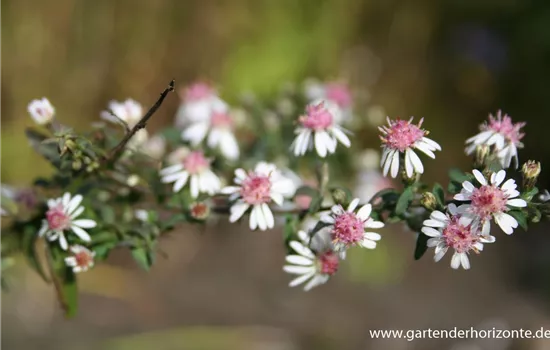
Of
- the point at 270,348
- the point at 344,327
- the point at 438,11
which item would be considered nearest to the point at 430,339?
the point at 344,327

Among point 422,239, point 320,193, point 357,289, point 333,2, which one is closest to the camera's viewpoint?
point 422,239

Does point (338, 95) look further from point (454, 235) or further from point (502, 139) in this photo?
point (454, 235)

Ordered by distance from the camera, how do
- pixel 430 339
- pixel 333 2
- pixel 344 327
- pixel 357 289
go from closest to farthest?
1. pixel 430 339
2. pixel 344 327
3. pixel 357 289
4. pixel 333 2

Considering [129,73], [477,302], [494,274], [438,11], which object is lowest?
[477,302]

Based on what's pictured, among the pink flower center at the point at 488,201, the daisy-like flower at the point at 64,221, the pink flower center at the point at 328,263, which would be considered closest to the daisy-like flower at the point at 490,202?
the pink flower center at the point at 488,201

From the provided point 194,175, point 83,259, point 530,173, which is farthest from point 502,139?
point 83,259

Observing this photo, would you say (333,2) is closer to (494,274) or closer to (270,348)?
(494,274)

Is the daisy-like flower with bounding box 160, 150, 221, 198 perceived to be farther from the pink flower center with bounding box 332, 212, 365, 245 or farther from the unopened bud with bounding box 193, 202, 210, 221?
the pink flower center with bounding box 332, 212, 365, 245

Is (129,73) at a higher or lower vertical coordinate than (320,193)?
higher

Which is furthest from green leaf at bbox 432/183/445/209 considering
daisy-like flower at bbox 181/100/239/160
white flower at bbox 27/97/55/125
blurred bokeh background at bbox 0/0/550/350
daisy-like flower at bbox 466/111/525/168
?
→ blurred bokeh background at bbox 0/0/550/350
